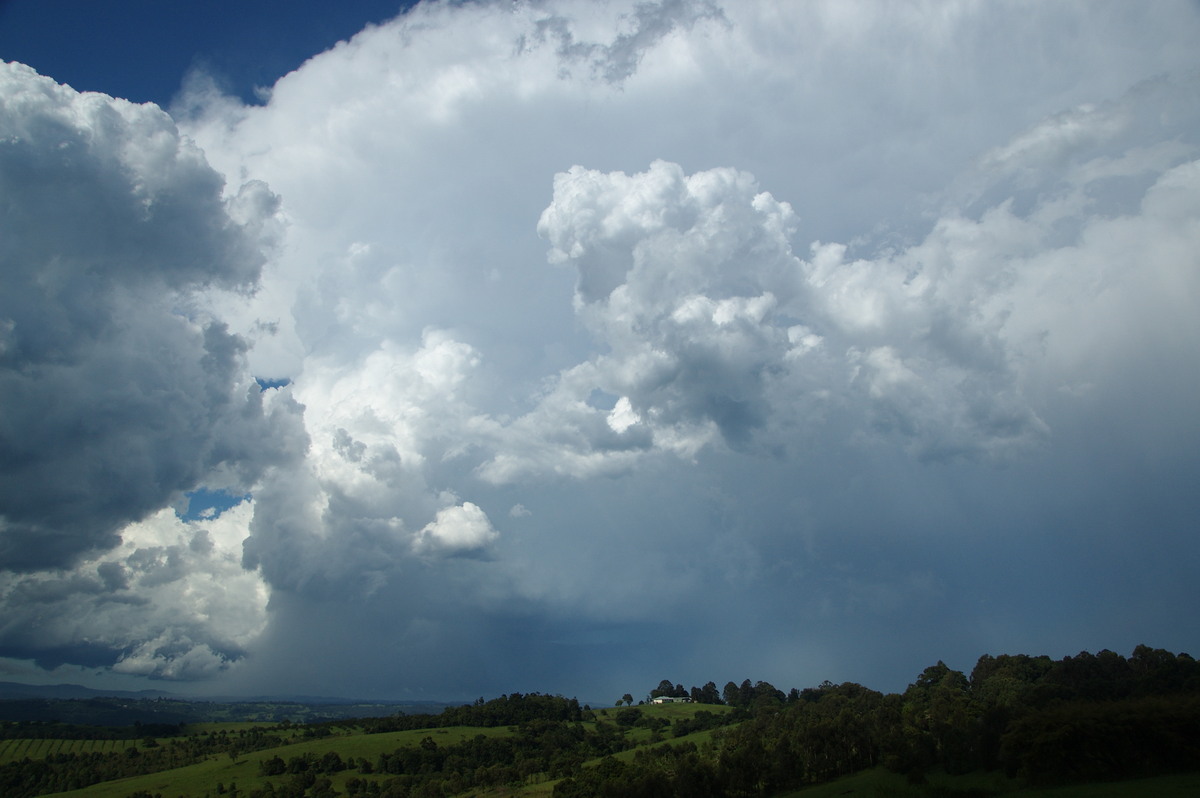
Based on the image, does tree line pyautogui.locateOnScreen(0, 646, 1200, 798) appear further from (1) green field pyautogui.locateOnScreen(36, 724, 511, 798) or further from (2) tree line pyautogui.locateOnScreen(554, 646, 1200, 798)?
(1) green field pyautogui.locateOnScreen(36, 724, 511, 798)

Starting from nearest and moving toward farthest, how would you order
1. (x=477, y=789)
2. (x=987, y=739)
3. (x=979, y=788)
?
(x=979, y=788) < (x=987, y=739) < (x=477, y=789)

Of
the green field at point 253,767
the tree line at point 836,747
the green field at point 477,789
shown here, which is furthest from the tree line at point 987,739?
the green field at point 253,767

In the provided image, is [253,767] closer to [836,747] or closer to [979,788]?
[836,747]

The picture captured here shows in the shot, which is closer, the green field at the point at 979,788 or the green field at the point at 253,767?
the green field at the point at 979,788

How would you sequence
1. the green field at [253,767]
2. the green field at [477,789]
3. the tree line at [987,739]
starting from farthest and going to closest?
1. the green field at [253,767]
2. the tree line at [987,739]
3. the green field at [477,789]

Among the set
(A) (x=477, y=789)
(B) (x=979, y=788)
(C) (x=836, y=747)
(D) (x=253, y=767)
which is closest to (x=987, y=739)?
(B) (x=979, y=788)

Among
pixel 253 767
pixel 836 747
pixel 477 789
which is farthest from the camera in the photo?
pixel 253 767

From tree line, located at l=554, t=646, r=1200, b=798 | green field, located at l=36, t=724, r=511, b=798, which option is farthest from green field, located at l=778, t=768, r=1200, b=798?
green field, located at l=36, t=724, r=511, b=798

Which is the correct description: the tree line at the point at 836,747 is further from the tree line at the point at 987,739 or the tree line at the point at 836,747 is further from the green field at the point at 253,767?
the green field at the point at 253,767

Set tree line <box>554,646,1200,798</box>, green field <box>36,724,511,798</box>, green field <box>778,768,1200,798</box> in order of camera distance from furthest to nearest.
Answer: green field <box>36,724,511,798</box>, tree line <box>554,646,1200,798</box>, green field <box>778,768,1200,798</box>

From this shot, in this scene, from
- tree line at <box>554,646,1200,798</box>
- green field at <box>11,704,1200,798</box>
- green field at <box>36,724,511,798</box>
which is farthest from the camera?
green field at <box>36,724,511,798</box>

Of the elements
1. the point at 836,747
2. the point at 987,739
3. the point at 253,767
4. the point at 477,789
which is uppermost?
the point at 987,739

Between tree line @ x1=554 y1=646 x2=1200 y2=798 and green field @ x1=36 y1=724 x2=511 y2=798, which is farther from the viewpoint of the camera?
green field @ x1=36 y1=724 x2=511 y2=798

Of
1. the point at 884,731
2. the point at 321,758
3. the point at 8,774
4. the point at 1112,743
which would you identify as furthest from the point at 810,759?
the point at 8,774
